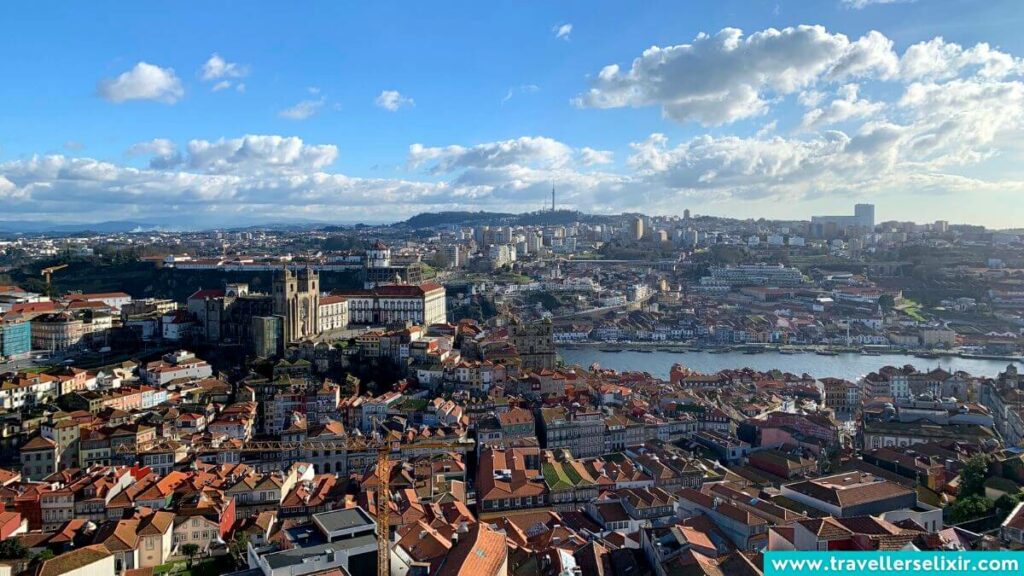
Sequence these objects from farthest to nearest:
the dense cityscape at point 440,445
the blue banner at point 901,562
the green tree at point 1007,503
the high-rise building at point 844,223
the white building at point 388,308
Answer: the high-rise building at point 844,223 → the white building at point 388,308 → the green tree at point 1007,503 → the dense cityscape at point 440,445 → the blue banner at point 901,562

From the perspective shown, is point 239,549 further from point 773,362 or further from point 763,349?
point 763,349

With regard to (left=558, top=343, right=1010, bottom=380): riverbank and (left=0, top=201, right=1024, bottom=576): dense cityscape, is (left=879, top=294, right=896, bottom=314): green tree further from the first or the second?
(left=558, top=343, right=1010, bottom=380): riverbank

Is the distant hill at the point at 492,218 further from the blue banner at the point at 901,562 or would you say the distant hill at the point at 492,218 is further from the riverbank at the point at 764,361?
the blue banner at the point at 901,562

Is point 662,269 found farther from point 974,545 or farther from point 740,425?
point 974,545

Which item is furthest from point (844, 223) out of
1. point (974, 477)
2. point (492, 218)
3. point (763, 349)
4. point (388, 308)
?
point (974, 477)

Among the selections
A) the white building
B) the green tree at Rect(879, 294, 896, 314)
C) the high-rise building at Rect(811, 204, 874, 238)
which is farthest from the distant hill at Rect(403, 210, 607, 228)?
the white building

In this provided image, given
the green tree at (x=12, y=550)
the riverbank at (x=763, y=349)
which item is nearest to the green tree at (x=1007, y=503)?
the green tree at (x=12, y=550)

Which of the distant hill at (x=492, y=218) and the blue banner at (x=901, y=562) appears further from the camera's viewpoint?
the distant hill at (x=492, y=218)
